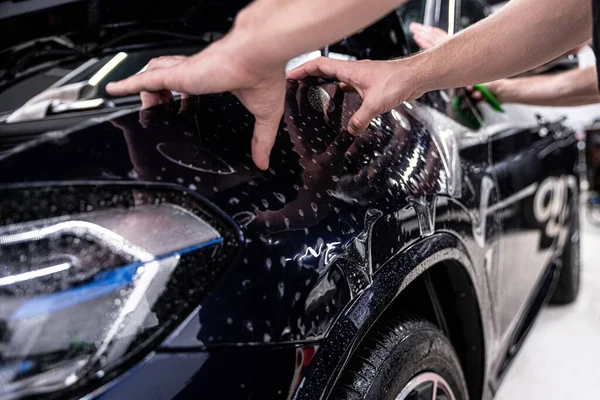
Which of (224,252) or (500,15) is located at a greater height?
(500,15)

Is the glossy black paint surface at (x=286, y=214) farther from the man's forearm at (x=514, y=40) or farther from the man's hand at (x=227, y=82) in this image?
the man's forearm at (x=514, y=40)

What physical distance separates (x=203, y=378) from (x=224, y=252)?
15cm

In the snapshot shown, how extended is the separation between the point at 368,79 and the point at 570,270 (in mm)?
2275

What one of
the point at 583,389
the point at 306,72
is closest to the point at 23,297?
the point at 306,72

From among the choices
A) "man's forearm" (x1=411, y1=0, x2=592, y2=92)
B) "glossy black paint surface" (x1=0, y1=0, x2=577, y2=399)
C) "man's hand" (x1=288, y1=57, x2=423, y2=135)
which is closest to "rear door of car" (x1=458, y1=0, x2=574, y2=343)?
"man's forearm" (x1=411, y1=0, x2=592, y2=92)

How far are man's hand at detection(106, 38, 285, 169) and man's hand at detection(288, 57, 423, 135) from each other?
259 millimetres

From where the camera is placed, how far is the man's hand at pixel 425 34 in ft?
4.91

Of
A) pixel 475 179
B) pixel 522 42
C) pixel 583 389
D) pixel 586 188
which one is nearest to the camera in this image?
pixel 522 42

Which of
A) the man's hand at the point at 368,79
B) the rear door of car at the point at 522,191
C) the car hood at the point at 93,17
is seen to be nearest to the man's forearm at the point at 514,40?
the man's hand at the point at 368,79

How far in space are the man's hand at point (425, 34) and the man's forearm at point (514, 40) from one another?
0.72ft

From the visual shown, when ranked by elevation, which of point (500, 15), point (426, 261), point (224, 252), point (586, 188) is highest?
point (500, 15)

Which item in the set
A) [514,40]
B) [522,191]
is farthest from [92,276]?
[522,191]

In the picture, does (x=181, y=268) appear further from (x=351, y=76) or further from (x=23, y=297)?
(x=351, y=76)

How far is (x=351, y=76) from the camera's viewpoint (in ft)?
3.50
